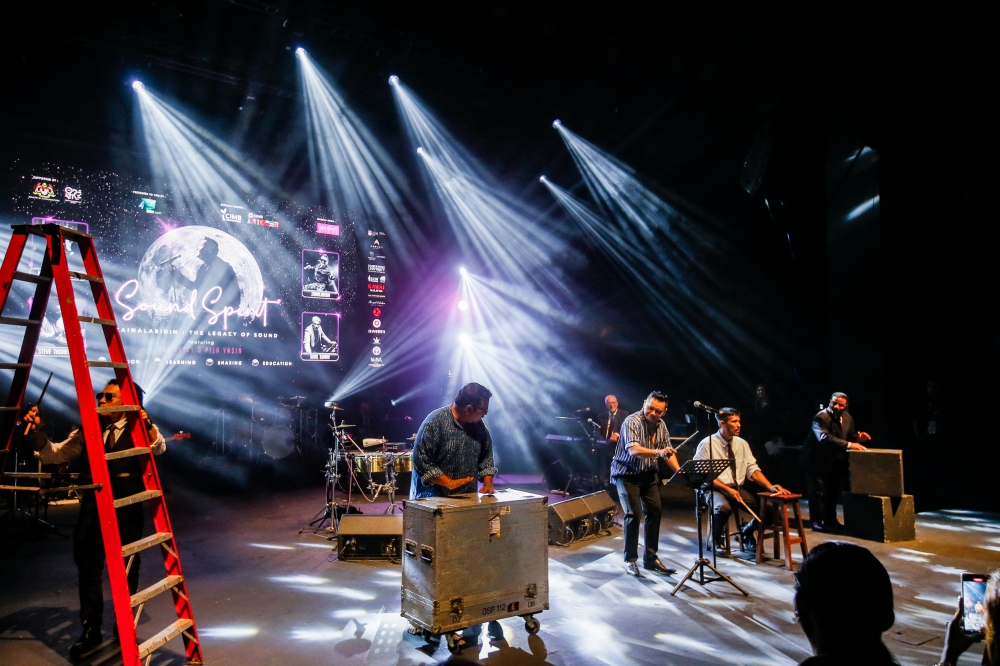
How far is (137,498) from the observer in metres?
3.63

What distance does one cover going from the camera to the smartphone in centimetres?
221

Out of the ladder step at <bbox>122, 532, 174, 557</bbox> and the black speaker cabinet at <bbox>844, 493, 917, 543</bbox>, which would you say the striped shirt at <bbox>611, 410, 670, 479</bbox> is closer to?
the black speaker cabinet at <bbox>844, 493, 917, 543</bbox>

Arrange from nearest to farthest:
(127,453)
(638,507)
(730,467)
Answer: (127,453), (638,507), (730,467)

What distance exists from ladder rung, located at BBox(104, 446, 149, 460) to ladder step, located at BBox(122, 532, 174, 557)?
0.51m

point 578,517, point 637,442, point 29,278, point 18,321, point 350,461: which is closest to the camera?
point 18,321

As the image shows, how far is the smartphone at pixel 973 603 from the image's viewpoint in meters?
2.21

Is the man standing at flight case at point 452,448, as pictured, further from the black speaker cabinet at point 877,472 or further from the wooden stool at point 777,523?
the black speaker cabinet at point 877,472

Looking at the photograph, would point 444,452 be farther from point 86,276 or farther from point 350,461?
point 350,461

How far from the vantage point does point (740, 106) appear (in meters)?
10.8

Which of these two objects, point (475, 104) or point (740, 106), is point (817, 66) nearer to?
point (740, 106)

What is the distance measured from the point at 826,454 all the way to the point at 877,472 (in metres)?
0.60

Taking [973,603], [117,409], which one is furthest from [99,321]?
[973,603]

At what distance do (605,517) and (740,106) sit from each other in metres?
7.56

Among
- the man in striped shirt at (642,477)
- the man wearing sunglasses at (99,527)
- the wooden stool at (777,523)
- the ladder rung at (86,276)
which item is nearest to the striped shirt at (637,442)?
the man in striped shirt at (642,477)
